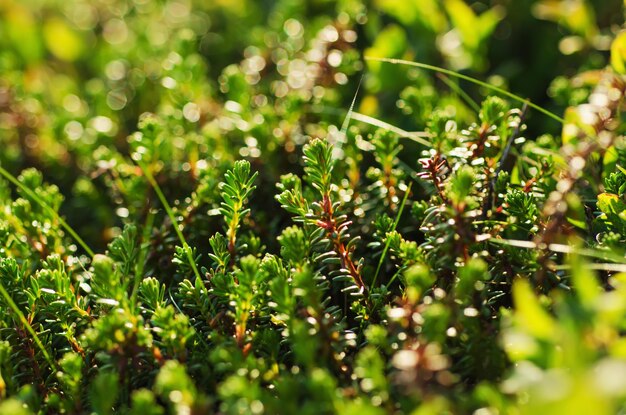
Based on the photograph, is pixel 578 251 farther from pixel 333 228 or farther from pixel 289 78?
pixel 289 78

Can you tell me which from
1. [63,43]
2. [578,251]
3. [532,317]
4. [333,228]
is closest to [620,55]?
[578,251]

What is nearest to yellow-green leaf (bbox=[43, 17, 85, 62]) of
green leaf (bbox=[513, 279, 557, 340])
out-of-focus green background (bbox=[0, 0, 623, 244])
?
out-of-focus green background (bbox=[0, 0, 623, 244])

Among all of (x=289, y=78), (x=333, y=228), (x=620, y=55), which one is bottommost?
(x=333, y=228)

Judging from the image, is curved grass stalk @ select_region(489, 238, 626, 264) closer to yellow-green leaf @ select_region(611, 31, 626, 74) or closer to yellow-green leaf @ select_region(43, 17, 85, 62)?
yellow-green leaf @ select_region(611, 31, 626, 74)

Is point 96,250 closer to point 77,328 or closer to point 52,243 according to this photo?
point 52,243

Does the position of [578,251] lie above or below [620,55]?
below

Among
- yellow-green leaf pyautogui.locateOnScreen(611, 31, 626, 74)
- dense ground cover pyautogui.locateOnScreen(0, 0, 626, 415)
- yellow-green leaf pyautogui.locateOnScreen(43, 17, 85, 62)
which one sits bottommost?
dense ground cover pyautogui.locateOnScreen(0, 0, 626, 415)

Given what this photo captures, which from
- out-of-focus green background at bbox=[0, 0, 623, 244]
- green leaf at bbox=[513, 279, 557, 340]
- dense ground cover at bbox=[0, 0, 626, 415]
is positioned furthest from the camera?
out-of-focus green background at bbox=[0, 0, 623, 244]

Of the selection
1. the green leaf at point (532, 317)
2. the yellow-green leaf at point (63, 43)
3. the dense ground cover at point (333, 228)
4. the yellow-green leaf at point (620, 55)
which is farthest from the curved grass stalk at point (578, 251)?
the yellow-green leaf at point (63, 43)
